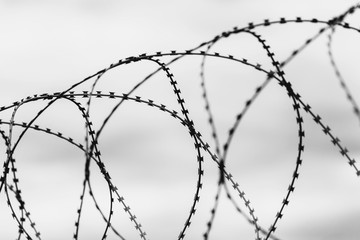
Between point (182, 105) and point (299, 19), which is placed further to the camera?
point (182, 105)

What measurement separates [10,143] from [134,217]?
6.62 feet

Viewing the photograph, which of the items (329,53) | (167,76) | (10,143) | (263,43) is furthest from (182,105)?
(329,53)

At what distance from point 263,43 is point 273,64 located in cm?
26

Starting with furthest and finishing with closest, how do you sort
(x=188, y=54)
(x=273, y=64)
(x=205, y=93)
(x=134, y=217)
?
1. (x=134, y=217)
2. (x=273, y=64)
3. (x=188, y=54)
4. (x=205, y=93)

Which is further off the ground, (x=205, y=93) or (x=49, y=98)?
(x=49, y=98)

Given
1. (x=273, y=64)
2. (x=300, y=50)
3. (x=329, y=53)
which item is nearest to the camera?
(x=300, y=50)

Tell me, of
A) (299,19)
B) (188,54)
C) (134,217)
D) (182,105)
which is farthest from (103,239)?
(299,19)

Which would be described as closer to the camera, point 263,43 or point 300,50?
Answer: point 300,50

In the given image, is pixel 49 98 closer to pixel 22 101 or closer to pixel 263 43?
A: pixel 22 101

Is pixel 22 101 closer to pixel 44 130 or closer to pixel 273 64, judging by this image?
pixel 44 130

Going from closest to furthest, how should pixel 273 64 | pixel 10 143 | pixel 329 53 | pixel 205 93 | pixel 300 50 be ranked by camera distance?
pixel 300 50
pixel 329 53
pixel 205 93
pixel 273 64
pixel 10 143

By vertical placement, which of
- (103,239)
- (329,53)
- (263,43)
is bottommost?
(103,239)

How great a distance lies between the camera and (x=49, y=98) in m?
8.26

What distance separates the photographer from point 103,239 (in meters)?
8.11
